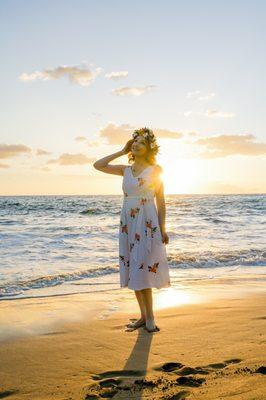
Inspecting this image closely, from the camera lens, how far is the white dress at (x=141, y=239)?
16.0ft

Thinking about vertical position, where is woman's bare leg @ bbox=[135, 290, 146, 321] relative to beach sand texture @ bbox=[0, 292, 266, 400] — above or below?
above

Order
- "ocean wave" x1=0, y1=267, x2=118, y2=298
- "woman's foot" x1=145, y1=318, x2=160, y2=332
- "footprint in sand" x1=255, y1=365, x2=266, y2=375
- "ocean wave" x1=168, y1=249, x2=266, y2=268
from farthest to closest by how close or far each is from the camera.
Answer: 1. "ocean wave" x1=168, y1=249, x2=266, y2=268
2. "ocean wave" x1=0, y1=267, x2=118, y2=298
3. "woman's foot" x1=145, y1=318, x2=160, y2=332
4. "footprint in sand" x1=255, y1=365, x2=266, y2=375

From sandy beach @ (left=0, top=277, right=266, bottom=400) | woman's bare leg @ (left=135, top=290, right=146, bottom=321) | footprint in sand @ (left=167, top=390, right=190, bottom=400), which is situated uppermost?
woman's bare leg @ (left=135, top=290, right=146, bottom=321)

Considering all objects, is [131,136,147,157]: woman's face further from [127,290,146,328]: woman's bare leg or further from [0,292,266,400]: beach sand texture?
[0,292,266,400]: beach sand texture

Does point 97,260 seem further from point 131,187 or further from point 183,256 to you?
point 131,187

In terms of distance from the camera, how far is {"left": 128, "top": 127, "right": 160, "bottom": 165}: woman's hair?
16.7ft

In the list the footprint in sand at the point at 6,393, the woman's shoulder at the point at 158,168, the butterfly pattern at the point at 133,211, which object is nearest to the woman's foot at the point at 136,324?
the butterfly pattern at the point at 133,211

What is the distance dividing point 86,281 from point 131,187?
166 inches

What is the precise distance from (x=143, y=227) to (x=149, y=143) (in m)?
0.94

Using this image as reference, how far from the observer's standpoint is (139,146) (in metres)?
5.02

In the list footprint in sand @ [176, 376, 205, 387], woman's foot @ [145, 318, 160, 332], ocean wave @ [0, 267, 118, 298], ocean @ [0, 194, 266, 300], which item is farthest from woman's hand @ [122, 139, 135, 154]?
ocean wave @ [0, 267, 118, 298]

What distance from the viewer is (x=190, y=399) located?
2.96 metres

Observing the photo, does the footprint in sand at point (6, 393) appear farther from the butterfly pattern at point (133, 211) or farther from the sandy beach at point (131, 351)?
the butterfly pattern at point (133, 211)

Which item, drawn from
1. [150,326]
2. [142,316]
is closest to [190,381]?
[150,326]
